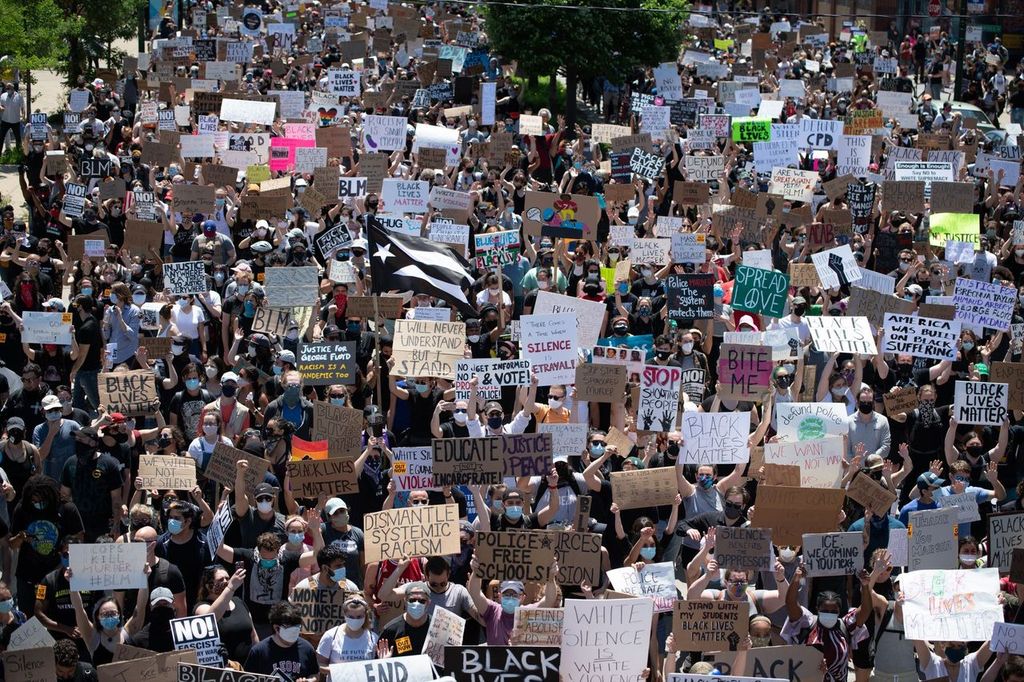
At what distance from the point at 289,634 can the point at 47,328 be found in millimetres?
5553

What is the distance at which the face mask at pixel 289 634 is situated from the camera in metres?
8.29

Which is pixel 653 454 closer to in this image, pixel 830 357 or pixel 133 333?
pixel 830 357

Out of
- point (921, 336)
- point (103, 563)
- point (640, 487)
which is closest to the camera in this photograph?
point (103, 563)

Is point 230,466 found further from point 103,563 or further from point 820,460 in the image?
point 820,460

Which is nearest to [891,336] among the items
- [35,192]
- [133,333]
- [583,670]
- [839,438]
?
[839,438]

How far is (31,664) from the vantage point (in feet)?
26.3

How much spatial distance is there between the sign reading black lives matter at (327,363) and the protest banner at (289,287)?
142 cm

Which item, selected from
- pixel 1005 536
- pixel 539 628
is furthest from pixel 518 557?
pixel 1005 536

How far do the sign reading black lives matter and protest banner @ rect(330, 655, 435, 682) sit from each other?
432 centimetres

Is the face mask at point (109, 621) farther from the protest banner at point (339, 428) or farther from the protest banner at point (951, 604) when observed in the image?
the protest banner at point (951, 604)

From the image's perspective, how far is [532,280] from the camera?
15023 millimetres

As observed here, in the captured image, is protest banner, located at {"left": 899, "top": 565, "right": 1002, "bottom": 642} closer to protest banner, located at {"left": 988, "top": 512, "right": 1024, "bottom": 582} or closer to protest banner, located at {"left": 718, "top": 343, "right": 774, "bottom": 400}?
protest banner, located at {"left": 988, "top": 512, "right": 1024, "bottom": 582}

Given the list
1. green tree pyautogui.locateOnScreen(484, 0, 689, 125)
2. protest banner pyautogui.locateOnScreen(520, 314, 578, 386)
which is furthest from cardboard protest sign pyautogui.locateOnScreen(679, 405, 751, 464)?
green tree pyautogui.locateOnScreen(484, 0, 689, 125)

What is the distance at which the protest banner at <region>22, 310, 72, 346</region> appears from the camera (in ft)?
41.9
